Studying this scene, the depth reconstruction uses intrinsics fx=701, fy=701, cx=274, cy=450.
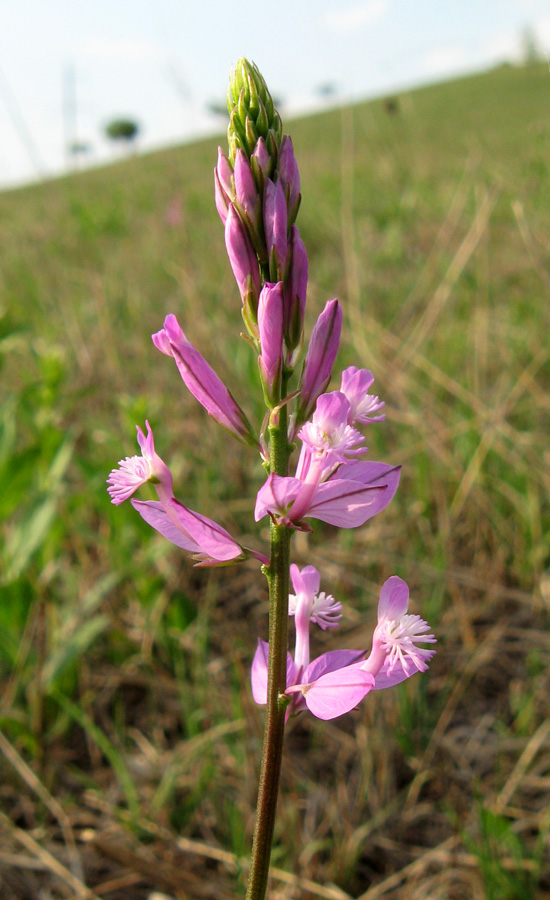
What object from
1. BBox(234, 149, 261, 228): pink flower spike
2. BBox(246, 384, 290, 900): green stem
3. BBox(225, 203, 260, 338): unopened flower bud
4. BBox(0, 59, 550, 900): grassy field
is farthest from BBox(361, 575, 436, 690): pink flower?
BBox(0, 59, 550, 900): grassy field

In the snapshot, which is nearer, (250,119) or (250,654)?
(250,119)

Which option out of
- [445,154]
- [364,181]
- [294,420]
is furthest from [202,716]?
[445,154]

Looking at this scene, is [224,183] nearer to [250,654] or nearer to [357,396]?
[357,396]

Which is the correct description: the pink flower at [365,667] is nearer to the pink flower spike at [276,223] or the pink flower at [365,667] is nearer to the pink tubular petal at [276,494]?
the pink tubular petal at [276,494]

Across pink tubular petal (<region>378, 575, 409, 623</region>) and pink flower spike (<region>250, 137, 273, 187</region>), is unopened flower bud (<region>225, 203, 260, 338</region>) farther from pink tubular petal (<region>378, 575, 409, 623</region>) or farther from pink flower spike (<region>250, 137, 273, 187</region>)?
pink tubular petal (<region>378, 575, 409, 623</region>)

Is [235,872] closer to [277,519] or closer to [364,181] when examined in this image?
[277,519]

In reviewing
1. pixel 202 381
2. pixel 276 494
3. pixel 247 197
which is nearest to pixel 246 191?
pixel 247 197

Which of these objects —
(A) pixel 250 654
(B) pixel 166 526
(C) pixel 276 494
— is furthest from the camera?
(A) pixel 250 654

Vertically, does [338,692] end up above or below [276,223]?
below
